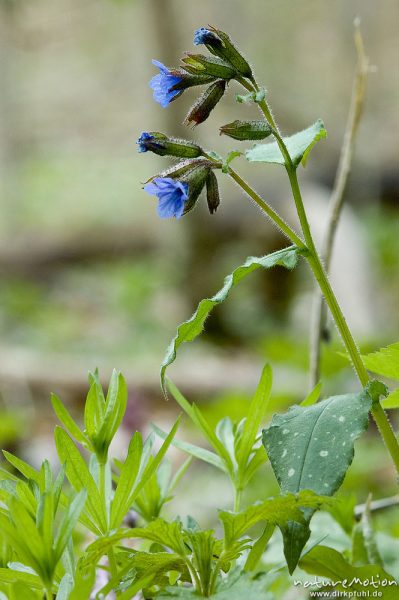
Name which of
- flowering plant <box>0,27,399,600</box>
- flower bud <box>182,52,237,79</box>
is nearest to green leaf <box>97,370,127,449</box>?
flowering plant <box>0,27,399,600</box>

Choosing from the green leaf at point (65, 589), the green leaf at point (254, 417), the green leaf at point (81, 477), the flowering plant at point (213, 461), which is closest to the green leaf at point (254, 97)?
the flowering plant at point (213, 461)

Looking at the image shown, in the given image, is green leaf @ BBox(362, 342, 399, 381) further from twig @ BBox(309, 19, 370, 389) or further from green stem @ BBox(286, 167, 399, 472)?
twig @ BBox(309, 19, 370, 389)

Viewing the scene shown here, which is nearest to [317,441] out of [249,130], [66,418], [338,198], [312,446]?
[312,446]

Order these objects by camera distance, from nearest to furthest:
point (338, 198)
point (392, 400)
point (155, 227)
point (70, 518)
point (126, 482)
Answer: point (70, 518) < point (126, 482) < point (392, 400) < point (338, 198) < point (155, 227)

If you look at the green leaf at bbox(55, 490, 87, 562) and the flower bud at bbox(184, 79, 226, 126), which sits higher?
the flower bud at bbox(184, 79, 226, 126)

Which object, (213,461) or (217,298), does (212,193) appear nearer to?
(217,298)

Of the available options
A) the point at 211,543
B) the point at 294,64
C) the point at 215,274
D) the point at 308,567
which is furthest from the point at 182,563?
the point at 294,64
